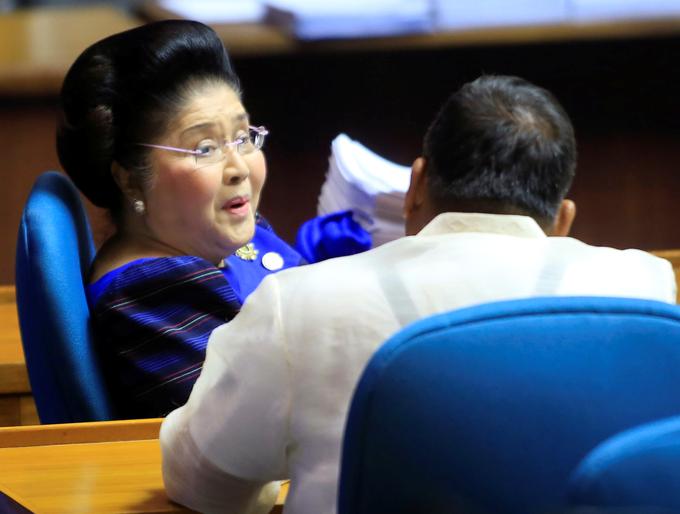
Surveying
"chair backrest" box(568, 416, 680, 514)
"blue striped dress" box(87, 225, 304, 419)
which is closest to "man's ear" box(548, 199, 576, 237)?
"chair backrest" box(568, 416, 680, 514)

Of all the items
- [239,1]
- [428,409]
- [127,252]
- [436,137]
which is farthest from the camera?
[239,1]

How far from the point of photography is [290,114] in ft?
11.2

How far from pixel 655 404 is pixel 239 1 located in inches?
89.9

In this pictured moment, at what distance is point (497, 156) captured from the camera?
1.38 meters

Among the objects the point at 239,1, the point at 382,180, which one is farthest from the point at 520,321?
the point at 239,1

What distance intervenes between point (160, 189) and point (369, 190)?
519 mm

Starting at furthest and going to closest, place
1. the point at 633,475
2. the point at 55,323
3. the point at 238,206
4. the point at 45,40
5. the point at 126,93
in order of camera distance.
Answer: the point at 45,40, the point at 238,206, the point at 126,93, the point at 55,323, the point at 633,475

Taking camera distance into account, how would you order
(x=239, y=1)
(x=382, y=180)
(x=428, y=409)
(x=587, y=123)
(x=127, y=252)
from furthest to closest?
(x=587, y=123) < (x=239, y=1) < (x=382, y=180) < (x=127, y=252) < (x=428, y=409)

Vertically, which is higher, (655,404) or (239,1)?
(655,404)

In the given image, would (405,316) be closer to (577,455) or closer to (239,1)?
(577,455)

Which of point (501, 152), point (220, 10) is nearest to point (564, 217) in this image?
point (501, 152)

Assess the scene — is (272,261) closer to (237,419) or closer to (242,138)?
(242,138)

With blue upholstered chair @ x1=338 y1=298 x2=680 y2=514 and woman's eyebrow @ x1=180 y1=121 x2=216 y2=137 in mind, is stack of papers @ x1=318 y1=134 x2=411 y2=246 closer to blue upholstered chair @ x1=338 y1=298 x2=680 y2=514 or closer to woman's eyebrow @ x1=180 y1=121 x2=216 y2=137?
woman's eyebrow @ x1=180 y1=121 x2=216 y2=137

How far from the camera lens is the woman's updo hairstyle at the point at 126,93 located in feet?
6.56
